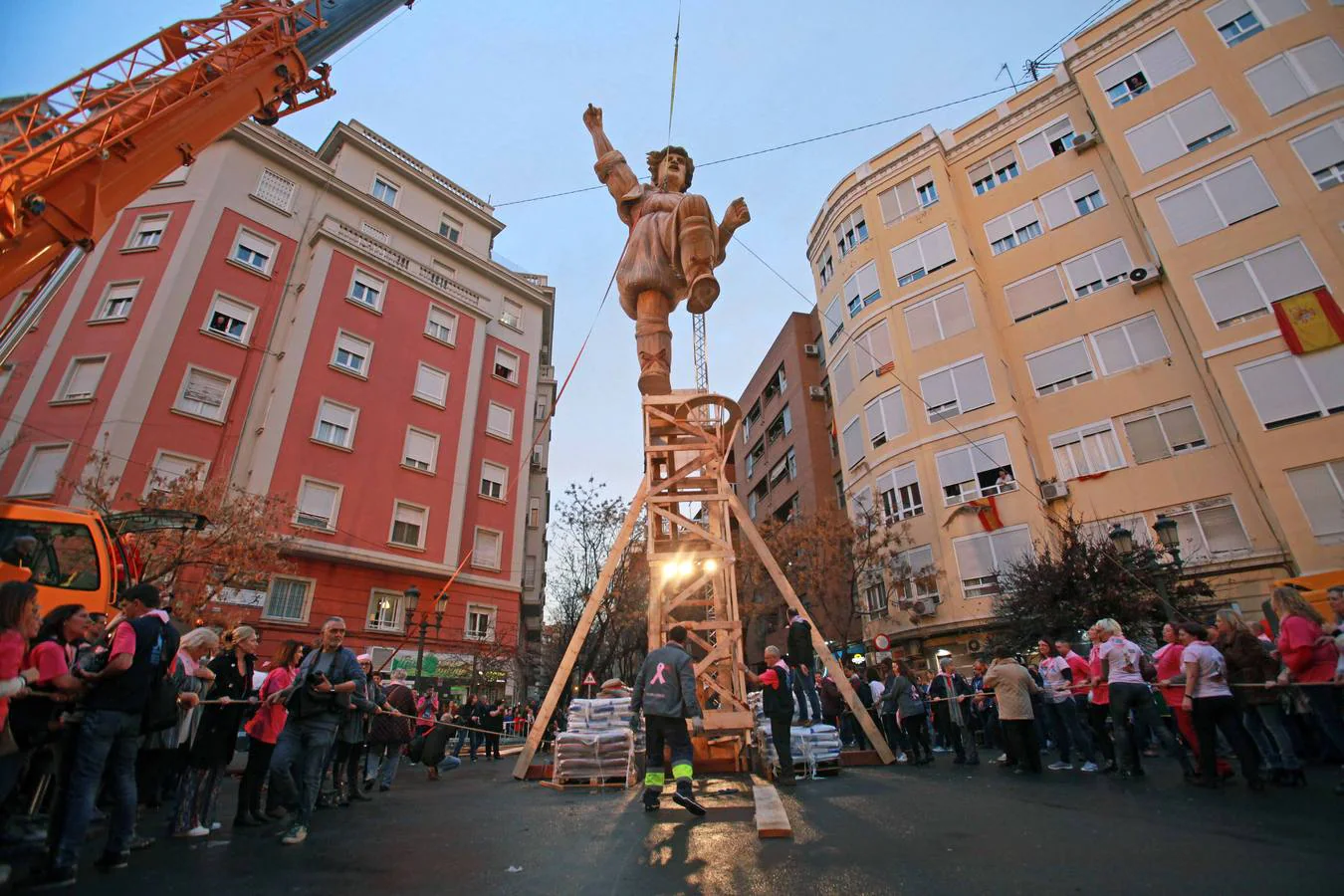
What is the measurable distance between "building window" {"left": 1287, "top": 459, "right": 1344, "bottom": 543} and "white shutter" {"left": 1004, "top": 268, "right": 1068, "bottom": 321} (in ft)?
31.0

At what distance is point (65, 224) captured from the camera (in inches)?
354

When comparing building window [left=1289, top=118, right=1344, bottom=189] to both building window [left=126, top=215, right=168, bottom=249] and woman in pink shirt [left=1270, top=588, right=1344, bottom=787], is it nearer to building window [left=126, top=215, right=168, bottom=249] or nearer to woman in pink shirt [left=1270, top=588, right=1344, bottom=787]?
woman in pink shirt [left=1270, top=588, right=1344, bottom=787]

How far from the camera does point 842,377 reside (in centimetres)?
3008

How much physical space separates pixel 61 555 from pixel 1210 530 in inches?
1053

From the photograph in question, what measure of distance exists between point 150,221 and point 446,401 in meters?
11.8

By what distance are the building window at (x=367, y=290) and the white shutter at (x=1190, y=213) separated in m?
29.6

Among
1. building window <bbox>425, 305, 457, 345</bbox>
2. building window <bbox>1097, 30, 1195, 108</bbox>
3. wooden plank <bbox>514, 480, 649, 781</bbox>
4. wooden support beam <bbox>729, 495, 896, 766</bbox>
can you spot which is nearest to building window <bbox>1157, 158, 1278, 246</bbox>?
building window <bbox>1097, 30, 1195, 108</bbox>

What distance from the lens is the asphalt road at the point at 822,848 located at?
11.2 ft

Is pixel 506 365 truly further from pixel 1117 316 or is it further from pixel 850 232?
pixel 1117 316

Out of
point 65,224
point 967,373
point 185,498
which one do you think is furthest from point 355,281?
point 967,373

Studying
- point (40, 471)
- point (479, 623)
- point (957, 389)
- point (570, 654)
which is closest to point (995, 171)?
point (957, 389)

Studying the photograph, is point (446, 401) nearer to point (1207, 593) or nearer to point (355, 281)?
point (355, 281)

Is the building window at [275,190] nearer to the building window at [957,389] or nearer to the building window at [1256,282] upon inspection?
the building window at [957,389]

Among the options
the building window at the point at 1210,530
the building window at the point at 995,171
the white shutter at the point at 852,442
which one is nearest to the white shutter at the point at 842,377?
the white shutter at the point at 852,442
